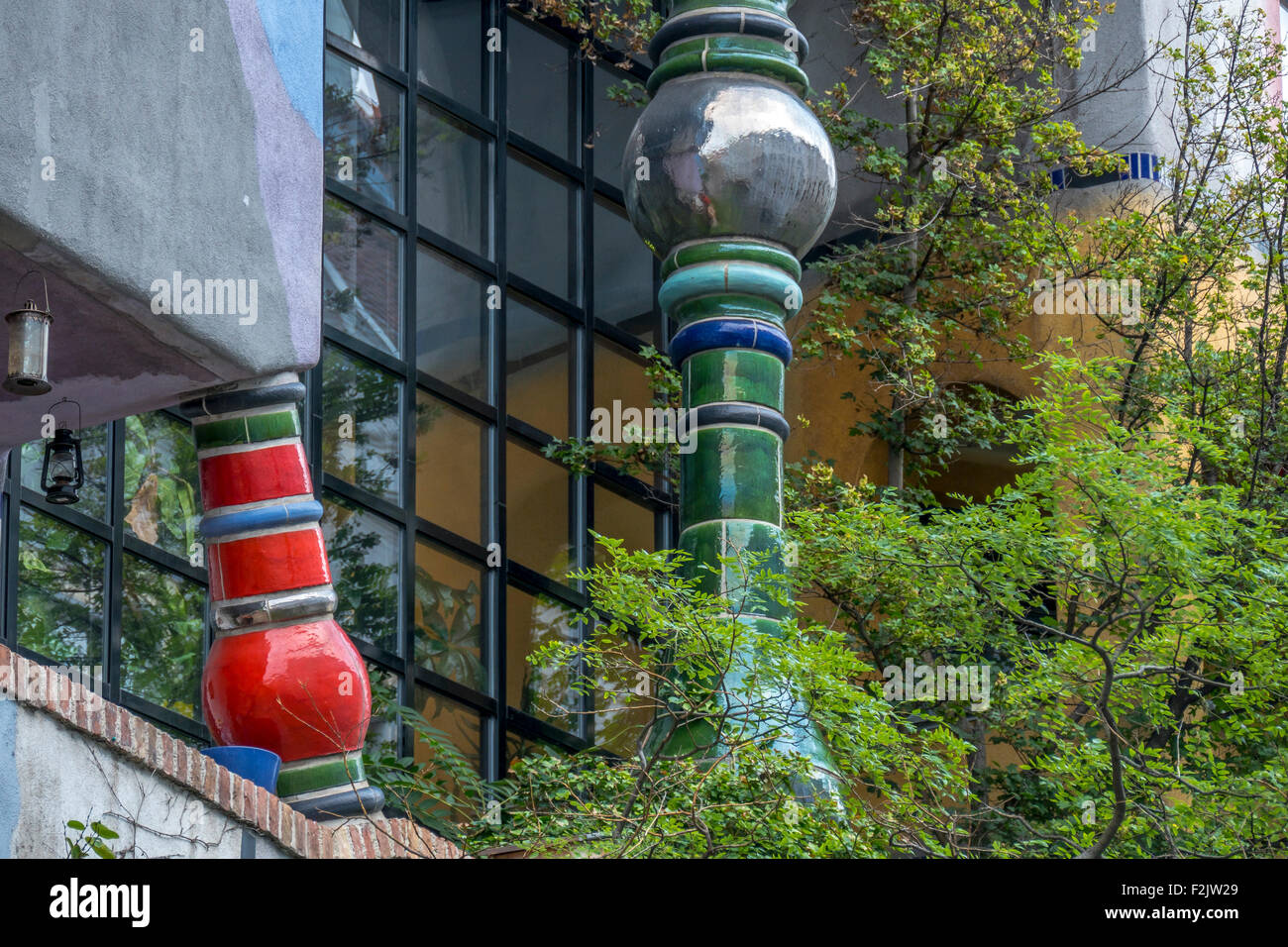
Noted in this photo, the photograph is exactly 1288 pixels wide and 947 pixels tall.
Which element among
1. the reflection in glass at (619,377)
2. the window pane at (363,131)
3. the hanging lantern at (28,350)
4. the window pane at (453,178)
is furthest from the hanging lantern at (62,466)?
the reflection in glass at (619,377)

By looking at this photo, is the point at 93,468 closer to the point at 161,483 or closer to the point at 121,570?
the point at 161,483

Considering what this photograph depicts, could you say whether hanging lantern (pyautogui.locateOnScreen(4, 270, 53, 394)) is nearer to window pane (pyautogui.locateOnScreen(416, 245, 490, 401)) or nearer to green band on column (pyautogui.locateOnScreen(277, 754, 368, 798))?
green band on column (pyautogui.locateOnScreen(277, 754, 368, 798))

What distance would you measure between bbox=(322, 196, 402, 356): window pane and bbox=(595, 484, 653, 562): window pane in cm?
206

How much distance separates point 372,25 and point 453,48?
78 cm

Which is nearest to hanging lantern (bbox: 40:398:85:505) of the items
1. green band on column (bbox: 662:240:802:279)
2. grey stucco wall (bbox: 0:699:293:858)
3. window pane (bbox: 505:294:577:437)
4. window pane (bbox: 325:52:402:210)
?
grey stucco wall (bbox: 0:699:293:858)

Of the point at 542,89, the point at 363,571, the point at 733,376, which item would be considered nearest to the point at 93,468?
the point at 363,571

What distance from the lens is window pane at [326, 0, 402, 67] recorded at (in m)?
12.9

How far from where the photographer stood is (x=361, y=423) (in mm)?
12570

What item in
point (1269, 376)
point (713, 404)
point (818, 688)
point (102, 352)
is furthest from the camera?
point (1269, 376)

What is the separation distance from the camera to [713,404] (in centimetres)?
969

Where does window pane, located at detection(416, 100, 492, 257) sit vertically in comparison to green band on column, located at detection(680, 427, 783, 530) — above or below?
above

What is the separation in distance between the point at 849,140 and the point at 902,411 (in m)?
1.95
